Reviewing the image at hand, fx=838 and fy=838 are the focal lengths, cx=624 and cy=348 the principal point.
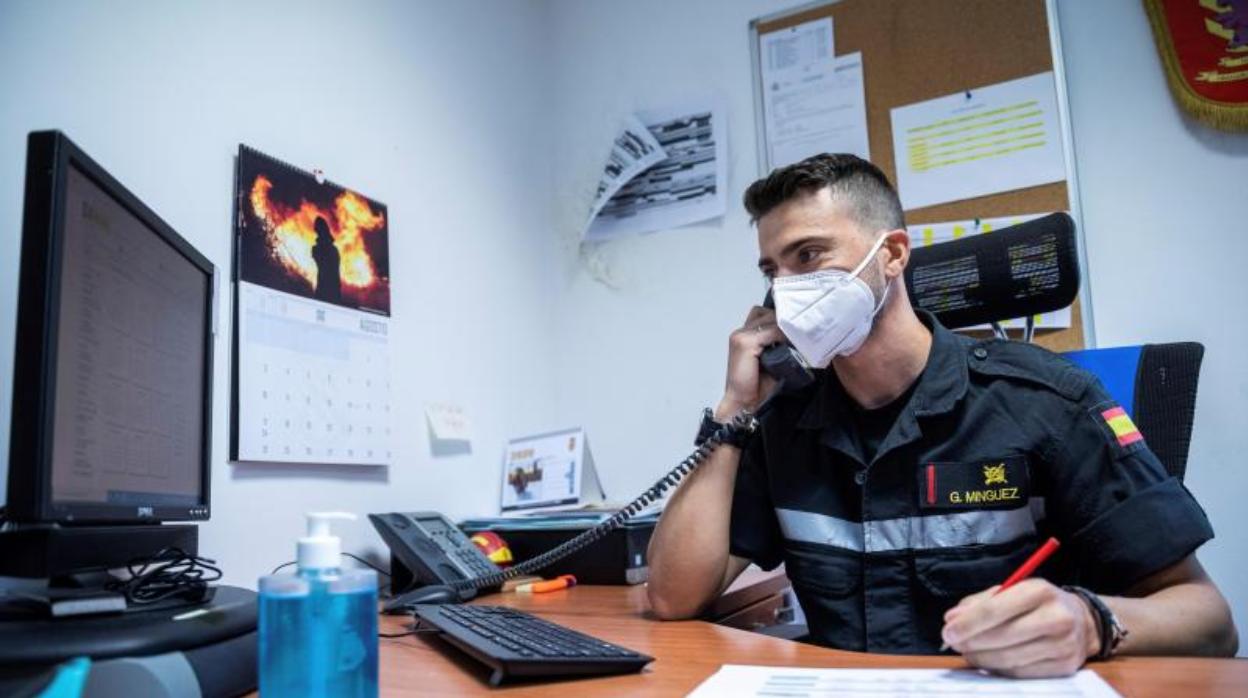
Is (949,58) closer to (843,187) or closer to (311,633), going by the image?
(843,187)

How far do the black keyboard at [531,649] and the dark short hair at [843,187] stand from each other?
74 cm

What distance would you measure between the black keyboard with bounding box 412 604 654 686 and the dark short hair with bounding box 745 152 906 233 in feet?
2.43

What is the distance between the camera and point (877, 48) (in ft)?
6.46

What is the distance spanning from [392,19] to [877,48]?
110 cm

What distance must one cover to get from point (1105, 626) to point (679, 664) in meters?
0.40

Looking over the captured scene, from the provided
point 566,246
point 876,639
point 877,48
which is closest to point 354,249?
point 566,246

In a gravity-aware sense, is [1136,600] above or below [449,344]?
below

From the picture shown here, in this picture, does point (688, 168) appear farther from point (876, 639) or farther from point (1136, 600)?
point (1136, 600)

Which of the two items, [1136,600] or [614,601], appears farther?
[614,601]

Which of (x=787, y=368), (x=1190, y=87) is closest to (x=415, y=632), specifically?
(x=787, y=368)

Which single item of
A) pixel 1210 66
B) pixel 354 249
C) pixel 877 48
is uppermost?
pixel 877 48

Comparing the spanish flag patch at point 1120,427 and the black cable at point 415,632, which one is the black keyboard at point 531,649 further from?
the spanish flag patch at point 1120,427

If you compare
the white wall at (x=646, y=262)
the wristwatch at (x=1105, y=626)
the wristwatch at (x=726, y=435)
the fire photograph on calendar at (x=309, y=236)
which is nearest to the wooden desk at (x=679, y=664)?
the wristwatch at (x=1105, y=626)

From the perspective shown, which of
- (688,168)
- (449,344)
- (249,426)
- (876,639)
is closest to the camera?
(876,639)
